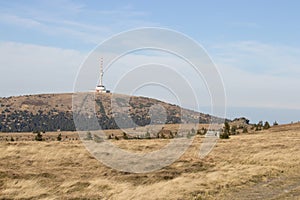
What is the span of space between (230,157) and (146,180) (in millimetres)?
12752

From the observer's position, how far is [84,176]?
77.8ft

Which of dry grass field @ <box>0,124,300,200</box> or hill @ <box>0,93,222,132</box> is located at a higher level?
hill @ <box>0,93,222,132</box>

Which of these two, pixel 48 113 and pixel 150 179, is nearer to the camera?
pixel 150 179

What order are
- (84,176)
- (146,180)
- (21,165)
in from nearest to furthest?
(146,180), (84,176), (21,165)

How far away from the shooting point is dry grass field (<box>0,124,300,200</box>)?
17906 millimetres

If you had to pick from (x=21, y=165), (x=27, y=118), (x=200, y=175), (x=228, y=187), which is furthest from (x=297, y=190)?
(x=27, y=118)

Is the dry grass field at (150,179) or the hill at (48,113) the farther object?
the hill at (48,113)

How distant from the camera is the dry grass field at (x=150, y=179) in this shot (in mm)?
17906

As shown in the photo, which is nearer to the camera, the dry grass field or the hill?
the dry grass field

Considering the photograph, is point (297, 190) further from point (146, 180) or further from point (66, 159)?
point (66, 159)

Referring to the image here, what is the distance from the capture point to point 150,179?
22688 mm

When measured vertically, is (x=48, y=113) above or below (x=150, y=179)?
above

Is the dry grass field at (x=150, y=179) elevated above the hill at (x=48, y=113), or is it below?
below

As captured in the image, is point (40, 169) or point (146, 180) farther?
point (40, 169)
